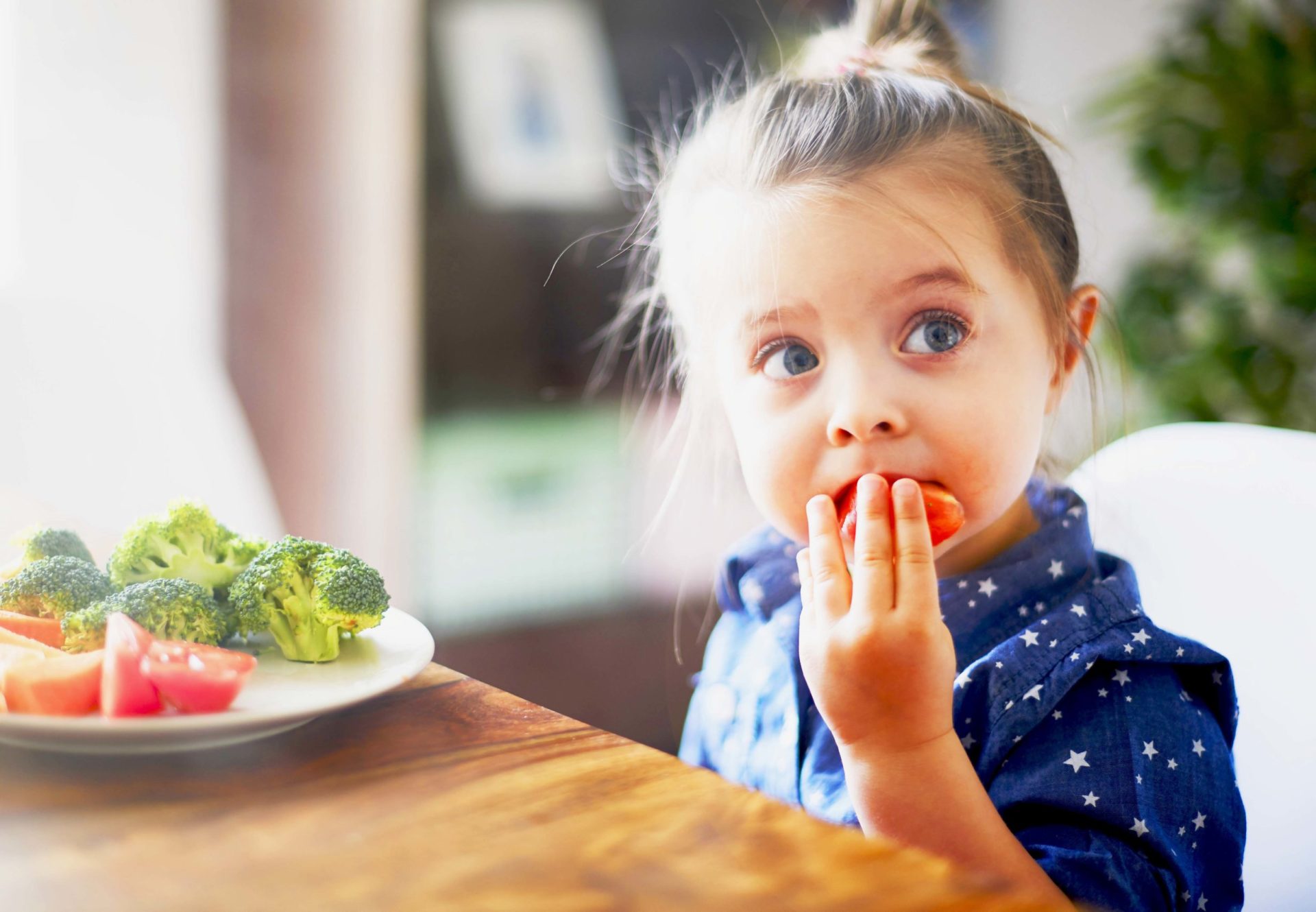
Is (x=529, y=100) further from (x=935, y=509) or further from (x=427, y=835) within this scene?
(x=427, y=835)

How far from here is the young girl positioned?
759 mm

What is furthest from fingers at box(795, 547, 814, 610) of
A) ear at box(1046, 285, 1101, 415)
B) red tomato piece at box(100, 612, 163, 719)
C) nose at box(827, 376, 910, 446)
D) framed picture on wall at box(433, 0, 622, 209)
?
framed picture on wall at box(433, 0, 622, 209)

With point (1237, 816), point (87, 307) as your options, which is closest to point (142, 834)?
point (1237, 816)

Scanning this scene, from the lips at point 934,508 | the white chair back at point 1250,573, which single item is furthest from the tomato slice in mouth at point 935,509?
the white chair back at point 1250,573

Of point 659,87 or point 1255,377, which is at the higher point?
point 659,87

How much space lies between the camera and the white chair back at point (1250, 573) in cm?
89

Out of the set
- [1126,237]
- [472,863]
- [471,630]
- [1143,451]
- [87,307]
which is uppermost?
[1126,237]

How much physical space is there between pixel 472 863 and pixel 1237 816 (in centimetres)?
64

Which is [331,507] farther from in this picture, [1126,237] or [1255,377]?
[1126,237]

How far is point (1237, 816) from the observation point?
2.72 feet

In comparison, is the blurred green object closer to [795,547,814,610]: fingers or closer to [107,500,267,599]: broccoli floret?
[795,547,814,610]: fingers

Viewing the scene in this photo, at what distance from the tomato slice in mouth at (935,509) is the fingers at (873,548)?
0.03 metres

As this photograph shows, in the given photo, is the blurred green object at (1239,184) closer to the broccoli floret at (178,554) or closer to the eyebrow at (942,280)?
the eyebrow at (942,280)

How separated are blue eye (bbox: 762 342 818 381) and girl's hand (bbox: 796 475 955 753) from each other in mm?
164
